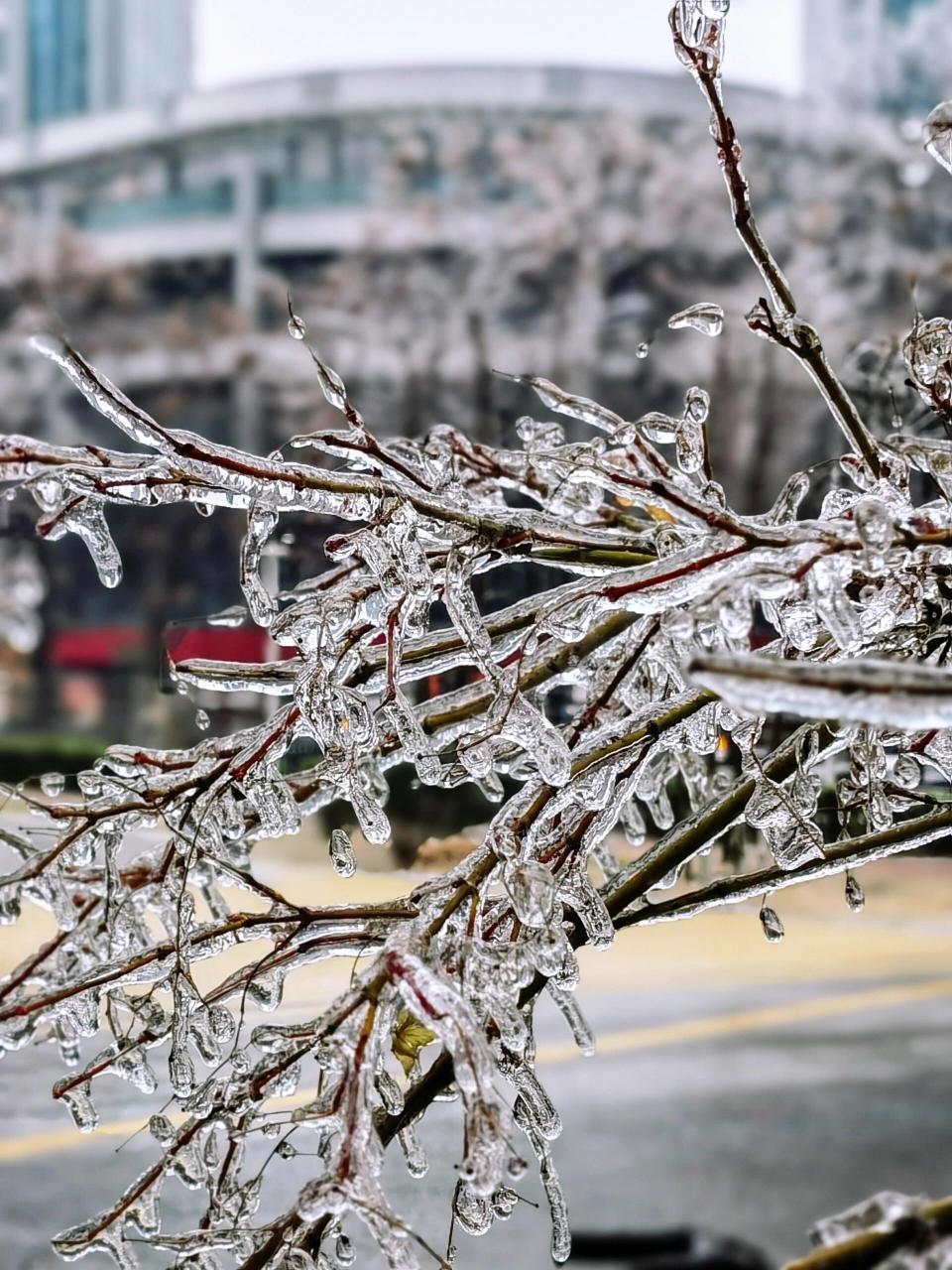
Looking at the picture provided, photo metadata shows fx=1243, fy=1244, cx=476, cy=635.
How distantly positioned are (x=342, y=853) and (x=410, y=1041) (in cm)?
6

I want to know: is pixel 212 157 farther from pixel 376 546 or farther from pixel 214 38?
pixel 376 546

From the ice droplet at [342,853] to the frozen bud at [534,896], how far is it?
0.08m

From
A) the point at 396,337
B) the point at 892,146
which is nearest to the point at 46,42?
the point at 396,337

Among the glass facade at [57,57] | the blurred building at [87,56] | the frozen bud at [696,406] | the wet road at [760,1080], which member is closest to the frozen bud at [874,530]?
the frozen bud at [696,406]

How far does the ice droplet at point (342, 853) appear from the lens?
1.13 ft

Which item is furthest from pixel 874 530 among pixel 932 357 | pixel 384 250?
pixel 384 250

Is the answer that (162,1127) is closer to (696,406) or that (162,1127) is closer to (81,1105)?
(81,1105)

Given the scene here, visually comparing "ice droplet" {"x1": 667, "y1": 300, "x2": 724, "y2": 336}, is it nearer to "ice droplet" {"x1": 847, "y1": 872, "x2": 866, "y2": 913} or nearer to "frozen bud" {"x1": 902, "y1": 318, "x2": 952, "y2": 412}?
"frozen bud" {"x1": 902, "y1": 318, "x2": 952, "y2": 412}

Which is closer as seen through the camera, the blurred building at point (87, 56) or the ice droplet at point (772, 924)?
the ice droplet at point (772, 924)

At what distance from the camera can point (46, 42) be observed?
11.6 ft

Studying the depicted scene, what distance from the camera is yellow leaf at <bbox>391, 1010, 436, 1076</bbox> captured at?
13.8 inches

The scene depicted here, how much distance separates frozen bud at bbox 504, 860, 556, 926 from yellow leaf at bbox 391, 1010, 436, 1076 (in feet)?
0.32

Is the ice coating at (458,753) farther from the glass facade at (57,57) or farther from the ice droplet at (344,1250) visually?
the glass facade at (57,57)

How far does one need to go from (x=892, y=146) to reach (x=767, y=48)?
1.12 ft
